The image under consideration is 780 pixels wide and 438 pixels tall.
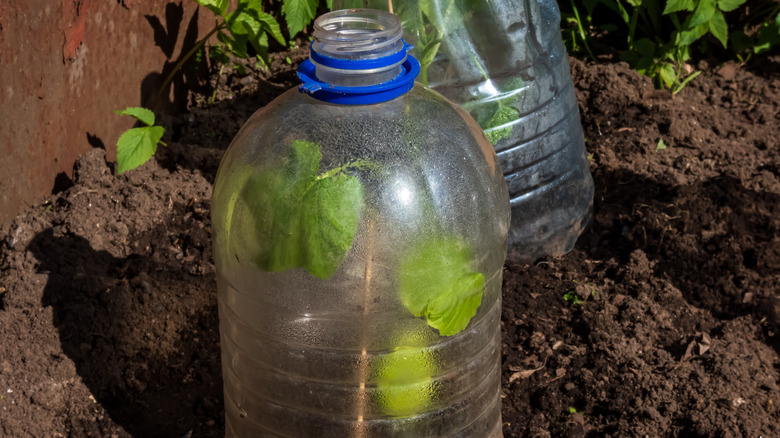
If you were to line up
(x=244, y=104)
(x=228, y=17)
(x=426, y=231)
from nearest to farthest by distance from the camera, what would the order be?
(x=426, y=231) → (x=228, y=17) → (x=244, y=104)

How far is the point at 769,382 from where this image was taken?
98.6 inches

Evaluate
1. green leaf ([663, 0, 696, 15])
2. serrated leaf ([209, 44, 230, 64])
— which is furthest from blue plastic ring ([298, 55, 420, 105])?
green leaf ([663, 0, 696, 15])

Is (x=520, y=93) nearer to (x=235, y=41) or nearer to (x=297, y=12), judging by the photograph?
(x=297, y=12)

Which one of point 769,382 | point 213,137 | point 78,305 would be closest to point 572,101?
point 769,382

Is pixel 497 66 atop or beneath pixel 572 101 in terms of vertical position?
atop

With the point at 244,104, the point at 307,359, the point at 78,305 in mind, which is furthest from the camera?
the point at 244,104

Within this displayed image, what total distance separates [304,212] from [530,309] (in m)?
1.17

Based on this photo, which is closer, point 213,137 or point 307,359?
point 307,359

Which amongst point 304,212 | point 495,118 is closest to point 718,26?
point 495,118

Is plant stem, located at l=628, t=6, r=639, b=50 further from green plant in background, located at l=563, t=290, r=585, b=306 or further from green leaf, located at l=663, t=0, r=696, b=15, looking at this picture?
green plant in background, located at l=563, t=290, r=585, b=306

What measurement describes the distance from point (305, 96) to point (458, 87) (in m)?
0.92

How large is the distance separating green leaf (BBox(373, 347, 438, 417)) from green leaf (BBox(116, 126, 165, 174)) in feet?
4.16

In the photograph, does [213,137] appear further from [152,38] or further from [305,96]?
[305,96]

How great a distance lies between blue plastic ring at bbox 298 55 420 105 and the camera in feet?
5.73
